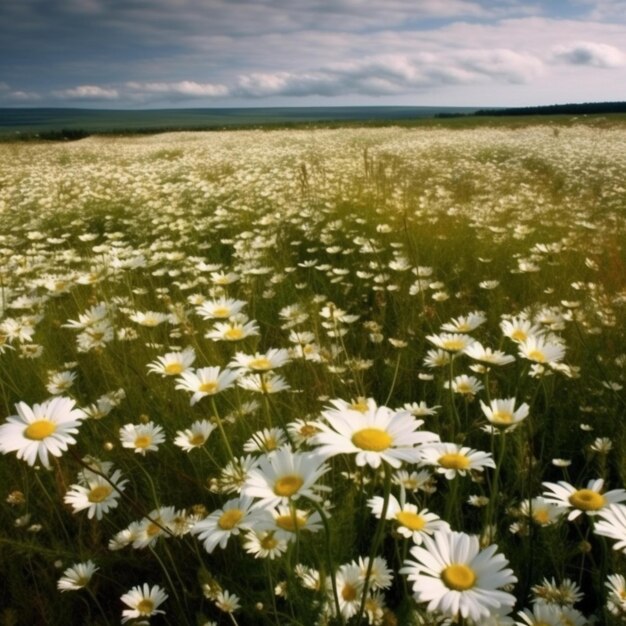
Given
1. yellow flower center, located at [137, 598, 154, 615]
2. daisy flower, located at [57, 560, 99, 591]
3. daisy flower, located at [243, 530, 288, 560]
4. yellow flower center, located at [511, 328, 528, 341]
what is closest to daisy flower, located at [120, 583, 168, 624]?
yellow flower center, located at [137, 598, 154, 615]

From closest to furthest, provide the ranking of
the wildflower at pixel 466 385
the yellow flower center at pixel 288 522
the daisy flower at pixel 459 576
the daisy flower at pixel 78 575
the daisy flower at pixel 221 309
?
1. the daisy flower at pixel 459 576
2. the yellow flower center at pixel 288 522
3. the daisy flower at pixel 78 575
4. the daisy flower at pixel 221 309
5. the wildflower at pixel 466 385

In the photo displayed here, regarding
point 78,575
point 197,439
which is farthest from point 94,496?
point 197,439

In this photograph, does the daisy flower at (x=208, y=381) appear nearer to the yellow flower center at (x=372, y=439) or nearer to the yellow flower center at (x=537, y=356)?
the yellow flower center at (x=372, y=439)

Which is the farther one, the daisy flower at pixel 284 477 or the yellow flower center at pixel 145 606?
the yellow flower center at pixel 145 606

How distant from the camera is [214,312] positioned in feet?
6.39

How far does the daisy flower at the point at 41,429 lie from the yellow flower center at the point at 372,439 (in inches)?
24.9

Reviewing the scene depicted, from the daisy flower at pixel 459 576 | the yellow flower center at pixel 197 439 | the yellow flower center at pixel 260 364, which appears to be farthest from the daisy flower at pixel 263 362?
the daisy flower at pixel 459 576

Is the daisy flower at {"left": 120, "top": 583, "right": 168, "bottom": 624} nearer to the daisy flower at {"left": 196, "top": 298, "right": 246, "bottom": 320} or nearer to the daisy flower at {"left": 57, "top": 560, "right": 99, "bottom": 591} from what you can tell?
the daisy flower at {"left": 57, "top": 560, "right": 99, "bottom": 591}

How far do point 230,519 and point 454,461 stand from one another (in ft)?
1.76

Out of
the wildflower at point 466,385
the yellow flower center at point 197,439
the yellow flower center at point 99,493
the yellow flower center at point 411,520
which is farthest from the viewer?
the wildflower at point 466,385

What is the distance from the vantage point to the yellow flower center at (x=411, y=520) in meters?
1.20

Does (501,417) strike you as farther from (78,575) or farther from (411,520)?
(78,575)

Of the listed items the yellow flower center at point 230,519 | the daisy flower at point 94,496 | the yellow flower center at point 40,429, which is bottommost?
the daisy flower at point 94,496

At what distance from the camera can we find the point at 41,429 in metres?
1.25
